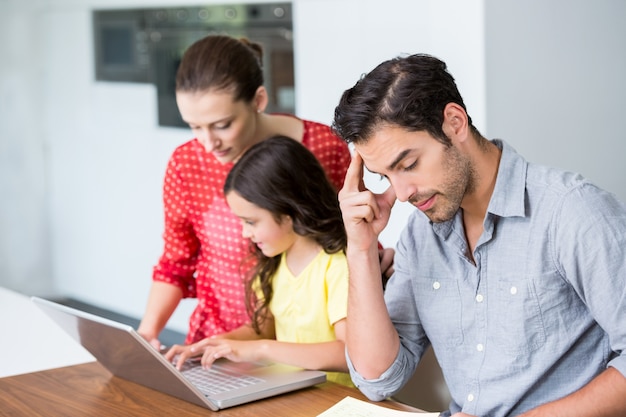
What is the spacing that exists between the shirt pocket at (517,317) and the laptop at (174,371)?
378 millimetres

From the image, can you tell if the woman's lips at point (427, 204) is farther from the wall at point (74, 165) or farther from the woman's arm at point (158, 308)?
the wall at point (74, 165)

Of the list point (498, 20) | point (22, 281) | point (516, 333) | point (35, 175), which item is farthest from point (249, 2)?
point (516, 333)

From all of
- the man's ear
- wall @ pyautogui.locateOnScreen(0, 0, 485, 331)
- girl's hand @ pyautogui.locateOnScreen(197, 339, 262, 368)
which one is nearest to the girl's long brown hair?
the man's ear

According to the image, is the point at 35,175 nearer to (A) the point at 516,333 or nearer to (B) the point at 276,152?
(B) the point at 276,152

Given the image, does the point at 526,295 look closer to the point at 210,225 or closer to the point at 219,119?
the point at 219,119

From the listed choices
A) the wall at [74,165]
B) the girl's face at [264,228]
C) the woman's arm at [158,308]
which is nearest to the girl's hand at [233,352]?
the girl's face at [264,228]

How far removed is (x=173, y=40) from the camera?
4406 mm

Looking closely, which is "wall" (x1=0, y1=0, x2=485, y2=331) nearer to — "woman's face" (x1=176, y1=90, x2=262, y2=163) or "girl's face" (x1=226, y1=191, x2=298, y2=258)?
"woman's face" (x1=176, y1=90, x2=262, y2=163)

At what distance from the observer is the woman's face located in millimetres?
2209

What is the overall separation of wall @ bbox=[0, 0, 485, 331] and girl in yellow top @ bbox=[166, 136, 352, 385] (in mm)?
2137

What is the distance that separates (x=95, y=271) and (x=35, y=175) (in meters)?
0.67

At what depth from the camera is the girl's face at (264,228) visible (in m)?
2.18

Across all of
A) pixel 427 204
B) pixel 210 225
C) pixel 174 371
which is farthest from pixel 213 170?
pixel 427 204

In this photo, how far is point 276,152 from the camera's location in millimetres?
2207
